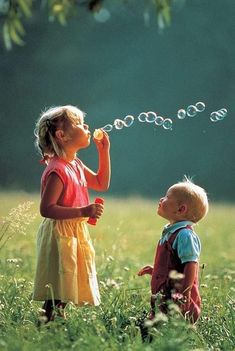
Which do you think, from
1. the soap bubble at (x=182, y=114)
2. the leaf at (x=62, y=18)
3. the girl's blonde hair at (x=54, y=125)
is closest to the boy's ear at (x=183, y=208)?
the girl's blonde hair at (x=54, y=125)

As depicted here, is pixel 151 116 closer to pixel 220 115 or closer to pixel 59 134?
pixel 220 115

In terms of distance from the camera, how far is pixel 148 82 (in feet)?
43.9

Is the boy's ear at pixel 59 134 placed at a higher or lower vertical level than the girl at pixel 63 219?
higher

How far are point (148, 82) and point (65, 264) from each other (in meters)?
9.35

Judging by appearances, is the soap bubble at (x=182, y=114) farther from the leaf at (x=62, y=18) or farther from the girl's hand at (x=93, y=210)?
the leaf at (x=62, y=18)

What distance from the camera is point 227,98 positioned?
12438 millimetres

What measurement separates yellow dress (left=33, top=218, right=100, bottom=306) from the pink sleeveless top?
3.6 inches

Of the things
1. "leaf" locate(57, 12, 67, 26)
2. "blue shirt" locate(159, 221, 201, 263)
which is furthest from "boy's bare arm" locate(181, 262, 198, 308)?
"leaf" locate(57, 12, 67, 26)

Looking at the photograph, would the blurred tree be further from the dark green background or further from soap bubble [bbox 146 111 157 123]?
the dark green background

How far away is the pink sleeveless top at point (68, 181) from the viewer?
169 inches

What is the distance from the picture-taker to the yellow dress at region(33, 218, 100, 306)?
421cm

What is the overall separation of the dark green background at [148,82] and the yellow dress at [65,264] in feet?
25.3

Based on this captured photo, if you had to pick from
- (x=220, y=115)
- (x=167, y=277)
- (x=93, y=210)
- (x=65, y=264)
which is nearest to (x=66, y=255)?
(x=65, y=264)

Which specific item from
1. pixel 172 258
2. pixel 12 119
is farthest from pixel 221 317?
pixel 12 119
